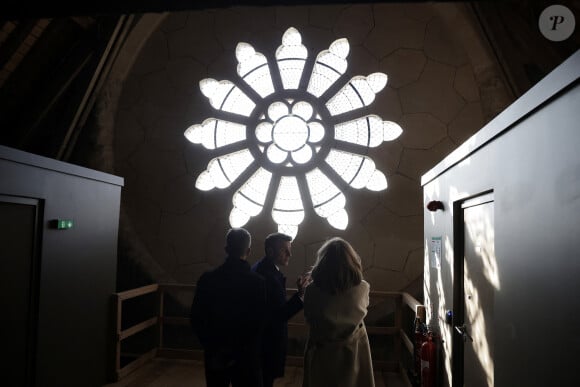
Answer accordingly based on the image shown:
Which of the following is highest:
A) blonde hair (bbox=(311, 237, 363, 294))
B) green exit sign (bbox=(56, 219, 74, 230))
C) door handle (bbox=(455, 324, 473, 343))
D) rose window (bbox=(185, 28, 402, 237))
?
rose window (bbox=(185, 28, 402, 237))

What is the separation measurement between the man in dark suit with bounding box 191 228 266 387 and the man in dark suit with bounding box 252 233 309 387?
16cm

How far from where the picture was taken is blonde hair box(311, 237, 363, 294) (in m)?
1.84

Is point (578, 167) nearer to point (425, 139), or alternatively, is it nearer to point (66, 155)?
point (425, 139)

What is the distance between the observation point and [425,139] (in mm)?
3955

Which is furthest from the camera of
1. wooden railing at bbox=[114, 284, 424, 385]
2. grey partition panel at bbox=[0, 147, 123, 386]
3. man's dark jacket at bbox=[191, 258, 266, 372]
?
wooden railing at bbox=[114, 284, 424, 385]

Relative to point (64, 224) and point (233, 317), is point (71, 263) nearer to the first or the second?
point (64, 224)

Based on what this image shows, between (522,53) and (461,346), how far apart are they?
2.32 meters

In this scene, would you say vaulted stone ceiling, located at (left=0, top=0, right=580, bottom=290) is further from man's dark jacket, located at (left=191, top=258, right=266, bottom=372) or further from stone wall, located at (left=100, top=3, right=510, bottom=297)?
man's dark jacket, located at (left=191, top=258, right=266, bottom=372)

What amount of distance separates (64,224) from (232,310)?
1468 millimetres

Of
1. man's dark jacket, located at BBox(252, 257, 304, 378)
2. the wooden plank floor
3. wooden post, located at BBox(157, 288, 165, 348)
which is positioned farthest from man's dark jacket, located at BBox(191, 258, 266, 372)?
wooden post, located at BBox(157, 288, 165, 348)

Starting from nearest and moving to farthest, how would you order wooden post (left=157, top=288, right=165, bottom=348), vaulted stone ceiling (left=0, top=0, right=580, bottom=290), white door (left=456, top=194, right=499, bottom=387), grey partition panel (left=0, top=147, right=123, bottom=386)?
white door (left=456, top=194, right=499, bottom=387) < grey partition panel (left=0, top=147, right=123, bottom=386) < vaulted stone ceiling (left=0, top=0, right=580, bottom=290) < wooden post (left=157, top=288, right=165, bottom=348)

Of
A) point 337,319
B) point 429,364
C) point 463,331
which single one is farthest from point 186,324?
point 463,331

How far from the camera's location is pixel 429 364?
2584 mm

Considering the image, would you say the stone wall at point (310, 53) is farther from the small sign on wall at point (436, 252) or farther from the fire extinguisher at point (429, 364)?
the fire extinguisher at point (429, 364)
